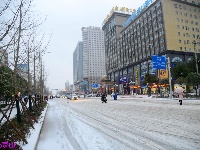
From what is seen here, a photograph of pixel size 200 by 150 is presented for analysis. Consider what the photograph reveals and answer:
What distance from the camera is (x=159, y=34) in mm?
75625

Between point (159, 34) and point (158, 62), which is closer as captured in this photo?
point (158, 62)

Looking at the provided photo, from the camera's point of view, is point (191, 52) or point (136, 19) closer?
point (191, 52)

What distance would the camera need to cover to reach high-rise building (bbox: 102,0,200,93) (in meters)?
73.1

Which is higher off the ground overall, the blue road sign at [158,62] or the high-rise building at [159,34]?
the high-rise building at [159,34]

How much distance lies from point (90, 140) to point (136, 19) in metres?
88.1

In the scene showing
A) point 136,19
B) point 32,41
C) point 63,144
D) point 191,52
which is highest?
point 136,19

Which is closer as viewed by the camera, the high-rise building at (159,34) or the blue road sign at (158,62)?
the blue road sign at (158,62)

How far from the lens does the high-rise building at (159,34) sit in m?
73.1

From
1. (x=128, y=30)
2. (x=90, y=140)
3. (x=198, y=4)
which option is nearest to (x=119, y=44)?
(x=128, y=30)

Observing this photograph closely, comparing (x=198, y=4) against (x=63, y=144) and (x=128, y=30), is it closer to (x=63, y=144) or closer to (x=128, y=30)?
(x=128, y=30)

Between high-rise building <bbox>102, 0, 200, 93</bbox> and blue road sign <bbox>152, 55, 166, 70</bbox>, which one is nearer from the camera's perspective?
blue road sign <bbox>152, 55, 166, 70</bbox>

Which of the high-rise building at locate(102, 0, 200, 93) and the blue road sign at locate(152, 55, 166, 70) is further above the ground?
the high-rise building at locate(102, 0, 200, 93)

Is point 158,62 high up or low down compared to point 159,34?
down

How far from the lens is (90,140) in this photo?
730cm
